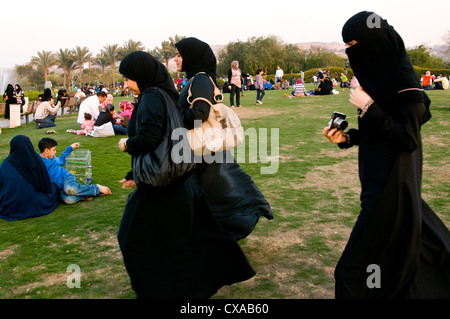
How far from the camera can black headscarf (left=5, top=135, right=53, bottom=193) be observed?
5484 millimetres

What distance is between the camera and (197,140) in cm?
331

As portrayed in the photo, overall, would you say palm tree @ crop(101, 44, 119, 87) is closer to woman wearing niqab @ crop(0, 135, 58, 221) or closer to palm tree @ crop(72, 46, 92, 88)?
palm tree @ crop(72, 46, 92, 88)

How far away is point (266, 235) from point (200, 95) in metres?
1.76

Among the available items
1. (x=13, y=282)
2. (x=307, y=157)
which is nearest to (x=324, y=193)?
(x=307, y=157)

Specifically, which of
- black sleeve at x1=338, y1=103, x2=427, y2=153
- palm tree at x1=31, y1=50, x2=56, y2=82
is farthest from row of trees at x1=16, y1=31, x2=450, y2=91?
black sleeve at x1=338, y1=103, x2=427, y2=153

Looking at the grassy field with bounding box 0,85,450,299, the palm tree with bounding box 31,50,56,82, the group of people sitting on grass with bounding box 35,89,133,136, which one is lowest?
the grassy field with bounding box 0,85,450,299

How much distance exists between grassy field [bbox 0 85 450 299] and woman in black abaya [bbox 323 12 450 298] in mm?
848

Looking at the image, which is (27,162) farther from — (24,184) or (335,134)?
(335,134)

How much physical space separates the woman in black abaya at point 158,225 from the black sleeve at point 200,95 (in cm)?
33

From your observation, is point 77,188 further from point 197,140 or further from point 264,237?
point 197,140

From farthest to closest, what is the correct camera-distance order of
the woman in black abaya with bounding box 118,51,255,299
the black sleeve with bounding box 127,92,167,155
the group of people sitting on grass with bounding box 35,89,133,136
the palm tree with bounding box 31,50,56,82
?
the palm tree with bounding box 31,50,56,82, the group of people sitting on grass with bounding box 35,89,133,136, the woman in black abaya with bounding box 118,51,255,299, the black sleeve with bounding box 127,92,167,155

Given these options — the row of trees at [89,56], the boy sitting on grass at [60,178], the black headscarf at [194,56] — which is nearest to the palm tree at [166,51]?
Result: the row of trees at [89,56]

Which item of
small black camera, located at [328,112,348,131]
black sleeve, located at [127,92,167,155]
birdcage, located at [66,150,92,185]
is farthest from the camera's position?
birdcage, located at [66,150,92,185]
